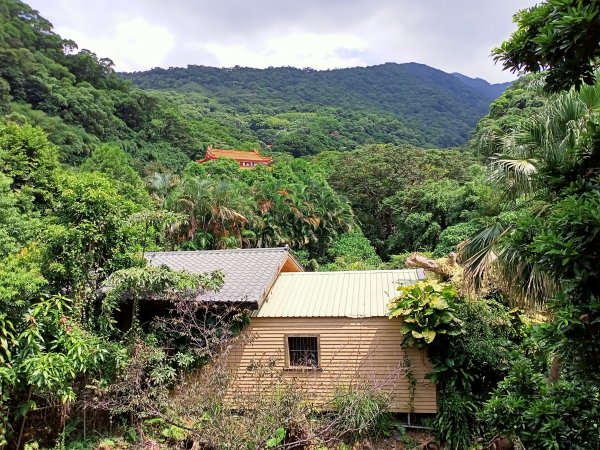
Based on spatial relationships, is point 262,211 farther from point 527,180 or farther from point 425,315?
point 527,180

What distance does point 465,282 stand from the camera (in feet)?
23.3

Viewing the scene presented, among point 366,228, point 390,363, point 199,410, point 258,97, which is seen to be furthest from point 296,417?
point 258,97

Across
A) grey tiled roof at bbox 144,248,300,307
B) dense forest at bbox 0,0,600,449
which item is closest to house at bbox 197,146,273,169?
dense forest at bbox 0,0,600,449

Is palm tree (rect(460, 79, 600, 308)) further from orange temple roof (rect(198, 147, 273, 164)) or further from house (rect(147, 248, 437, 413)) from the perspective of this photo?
orange temple roof (rect(198, 147, 273, 164))

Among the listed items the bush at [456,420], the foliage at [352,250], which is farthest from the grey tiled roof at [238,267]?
the foliage at [352,250]

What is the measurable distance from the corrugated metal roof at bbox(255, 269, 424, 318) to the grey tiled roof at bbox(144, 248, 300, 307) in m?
0.39

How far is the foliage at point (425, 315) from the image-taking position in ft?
24.2

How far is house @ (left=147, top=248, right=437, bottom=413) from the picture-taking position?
7.74 metres

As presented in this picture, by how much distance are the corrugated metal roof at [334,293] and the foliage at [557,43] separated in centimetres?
540

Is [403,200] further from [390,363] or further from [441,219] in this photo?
[390,363]

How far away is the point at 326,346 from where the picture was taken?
318 inches

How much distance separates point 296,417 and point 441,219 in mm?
17479

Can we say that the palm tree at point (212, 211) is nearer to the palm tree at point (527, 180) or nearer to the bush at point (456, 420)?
the bush at point (456, 420)

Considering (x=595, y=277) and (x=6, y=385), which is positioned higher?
(x=595, y=277)
